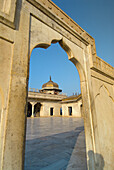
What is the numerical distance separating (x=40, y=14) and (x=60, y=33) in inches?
23.1

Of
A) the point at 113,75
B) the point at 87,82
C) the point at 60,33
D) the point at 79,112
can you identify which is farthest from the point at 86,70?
the point at 79,112

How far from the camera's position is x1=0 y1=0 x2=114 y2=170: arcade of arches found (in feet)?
4.52

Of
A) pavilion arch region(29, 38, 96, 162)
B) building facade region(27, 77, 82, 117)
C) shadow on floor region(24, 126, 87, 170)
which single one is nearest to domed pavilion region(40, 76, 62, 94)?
building facade region(27, 77, 82, 117)

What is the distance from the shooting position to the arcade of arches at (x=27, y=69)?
1.38 m

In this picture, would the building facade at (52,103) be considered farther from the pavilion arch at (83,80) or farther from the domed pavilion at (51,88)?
the pavilion arch at (83,80)

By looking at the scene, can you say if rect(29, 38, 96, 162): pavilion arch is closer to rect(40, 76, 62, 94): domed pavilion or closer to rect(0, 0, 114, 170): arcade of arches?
rect(0, 0, 114, 170): arcade of arches

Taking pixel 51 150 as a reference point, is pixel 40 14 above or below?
above

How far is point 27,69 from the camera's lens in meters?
1.70

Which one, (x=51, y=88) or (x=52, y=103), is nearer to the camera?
(x=52, y=103)

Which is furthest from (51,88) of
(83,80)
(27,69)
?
(27,69)

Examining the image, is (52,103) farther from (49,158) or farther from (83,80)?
(83,80)

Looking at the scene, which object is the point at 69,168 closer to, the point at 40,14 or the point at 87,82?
the point at 87,82

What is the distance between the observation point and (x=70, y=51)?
275 cm

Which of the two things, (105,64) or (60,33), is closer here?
(60,33)
